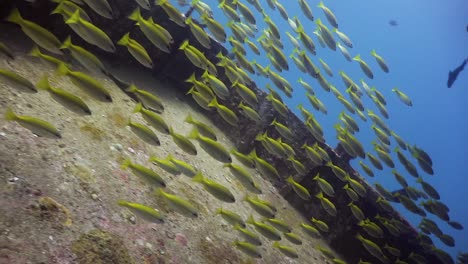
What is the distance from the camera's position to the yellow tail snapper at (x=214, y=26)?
6121 mm

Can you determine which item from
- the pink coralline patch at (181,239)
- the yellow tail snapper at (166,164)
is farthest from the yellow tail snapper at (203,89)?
the pink coralline patch at (181,239)

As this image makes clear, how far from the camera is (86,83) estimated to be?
12.7 ft

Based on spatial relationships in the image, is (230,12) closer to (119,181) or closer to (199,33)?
(199,33)

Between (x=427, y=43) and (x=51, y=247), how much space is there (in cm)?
16051

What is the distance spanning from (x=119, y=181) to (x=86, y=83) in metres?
1.75

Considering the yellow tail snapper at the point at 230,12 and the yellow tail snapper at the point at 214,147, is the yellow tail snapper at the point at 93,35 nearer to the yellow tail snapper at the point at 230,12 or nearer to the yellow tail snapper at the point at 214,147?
the yellow tail snapper at the point at 214,147

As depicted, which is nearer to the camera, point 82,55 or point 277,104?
point 82,55

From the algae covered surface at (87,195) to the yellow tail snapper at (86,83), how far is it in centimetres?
59

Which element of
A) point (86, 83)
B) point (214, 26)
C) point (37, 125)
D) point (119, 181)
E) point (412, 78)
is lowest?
point (119, 181)

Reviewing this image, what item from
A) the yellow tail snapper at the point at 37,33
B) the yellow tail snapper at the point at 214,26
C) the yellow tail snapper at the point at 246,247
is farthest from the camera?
the yellow tail snapper at the point at 214,26

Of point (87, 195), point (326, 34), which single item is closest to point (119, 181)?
point (87, 195)

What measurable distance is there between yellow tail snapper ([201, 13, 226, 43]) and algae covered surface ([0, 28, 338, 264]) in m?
2.39

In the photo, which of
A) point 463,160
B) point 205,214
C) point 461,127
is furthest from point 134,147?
point 463,160

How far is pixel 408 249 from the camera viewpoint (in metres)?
9.42
